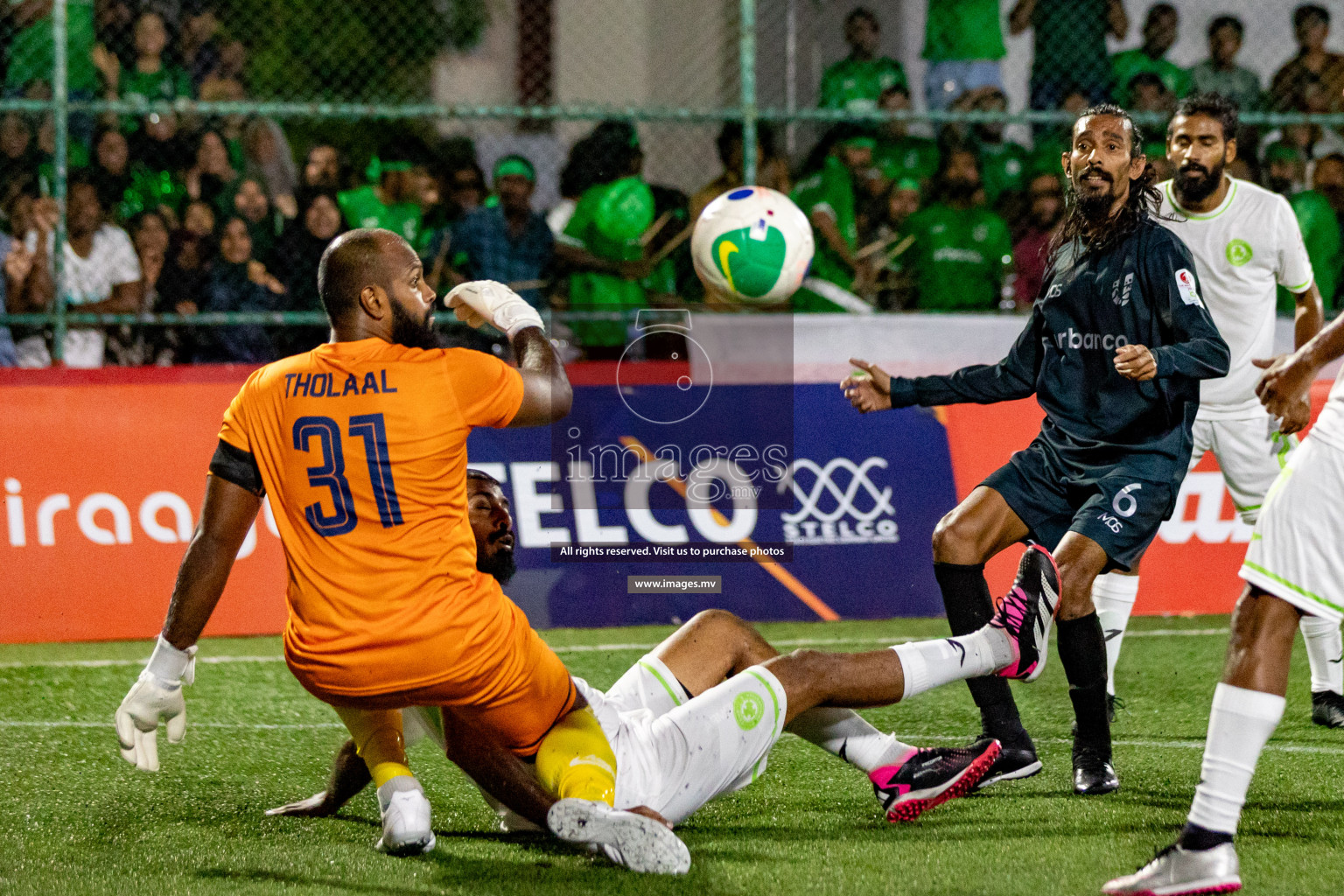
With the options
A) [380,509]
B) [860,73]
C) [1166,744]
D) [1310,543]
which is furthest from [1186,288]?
[860,73]

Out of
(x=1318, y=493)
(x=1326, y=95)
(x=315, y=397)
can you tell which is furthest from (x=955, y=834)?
(x=1326, y=95)

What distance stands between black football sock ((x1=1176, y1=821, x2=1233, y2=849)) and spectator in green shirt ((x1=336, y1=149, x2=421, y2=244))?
6.98m

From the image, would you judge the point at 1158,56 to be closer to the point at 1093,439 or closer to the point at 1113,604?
the point at 1113,604

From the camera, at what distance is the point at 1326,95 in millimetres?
10500

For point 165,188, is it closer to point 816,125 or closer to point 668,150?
point 816,125

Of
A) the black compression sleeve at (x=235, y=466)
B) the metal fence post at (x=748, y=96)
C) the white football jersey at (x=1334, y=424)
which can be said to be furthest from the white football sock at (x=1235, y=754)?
the metal fence post at (x=748, y=96)

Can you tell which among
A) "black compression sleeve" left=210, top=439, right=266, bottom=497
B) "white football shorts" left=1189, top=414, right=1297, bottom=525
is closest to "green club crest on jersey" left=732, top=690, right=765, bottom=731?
"black compression sleeve" left=210, top=439, right=266, bottom=497

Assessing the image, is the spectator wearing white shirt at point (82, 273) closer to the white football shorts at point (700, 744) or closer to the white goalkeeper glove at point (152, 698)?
the white goalkeeper glove at point (152, 698)

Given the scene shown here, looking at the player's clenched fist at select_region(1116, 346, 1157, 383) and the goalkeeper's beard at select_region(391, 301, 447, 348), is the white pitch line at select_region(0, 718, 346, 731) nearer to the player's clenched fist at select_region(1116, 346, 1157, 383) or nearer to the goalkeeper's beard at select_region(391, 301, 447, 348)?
the goalkeeper's beard at select_region(391, 301, 447, 348)

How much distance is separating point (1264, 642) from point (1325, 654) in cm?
236

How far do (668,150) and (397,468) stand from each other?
34.4ft

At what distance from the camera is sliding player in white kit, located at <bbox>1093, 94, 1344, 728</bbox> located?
567 cm

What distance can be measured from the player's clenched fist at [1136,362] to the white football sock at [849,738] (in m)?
1.27

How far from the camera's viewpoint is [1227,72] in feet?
34.8
